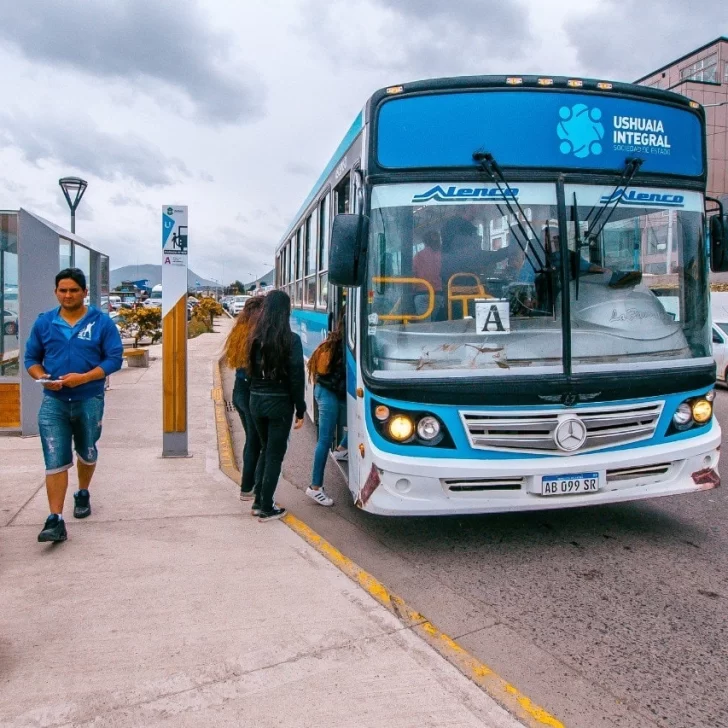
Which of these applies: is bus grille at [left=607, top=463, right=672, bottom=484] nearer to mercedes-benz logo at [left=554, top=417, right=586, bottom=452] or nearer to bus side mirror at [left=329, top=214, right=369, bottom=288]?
mercedes-benz logo at [left=554, top=417, right=586, bottom=452]

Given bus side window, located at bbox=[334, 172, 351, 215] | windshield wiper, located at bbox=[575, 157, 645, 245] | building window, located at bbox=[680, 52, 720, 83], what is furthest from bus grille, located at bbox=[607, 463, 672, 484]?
building window, located at bbox=[680, 52, 720, 83]

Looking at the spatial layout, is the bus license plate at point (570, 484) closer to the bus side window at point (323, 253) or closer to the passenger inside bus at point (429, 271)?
the passenger inside bus at point (429, 271)

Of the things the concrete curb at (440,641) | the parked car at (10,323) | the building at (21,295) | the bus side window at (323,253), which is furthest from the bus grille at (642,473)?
the parked car at (10,323)

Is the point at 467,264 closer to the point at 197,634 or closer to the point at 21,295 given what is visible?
the point at 197,634

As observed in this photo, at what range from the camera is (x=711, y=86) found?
41562mm

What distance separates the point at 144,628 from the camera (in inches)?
149

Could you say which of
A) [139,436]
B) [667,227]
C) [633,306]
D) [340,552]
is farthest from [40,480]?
[667,227]

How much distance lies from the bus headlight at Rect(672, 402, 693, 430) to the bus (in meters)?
0.01

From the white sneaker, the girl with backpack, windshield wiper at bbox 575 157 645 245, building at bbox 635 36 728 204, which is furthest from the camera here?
building at bbox 635 36 728 204

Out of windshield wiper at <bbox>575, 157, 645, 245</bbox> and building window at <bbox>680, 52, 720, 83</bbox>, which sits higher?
building window at <bbox>680, 52, 720, 83</bbox>

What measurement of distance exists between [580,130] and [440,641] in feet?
11.3

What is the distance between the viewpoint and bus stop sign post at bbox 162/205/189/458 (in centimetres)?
755

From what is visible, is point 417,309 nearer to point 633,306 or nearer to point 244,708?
point 633,306

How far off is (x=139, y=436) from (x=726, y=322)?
12.2 metres
